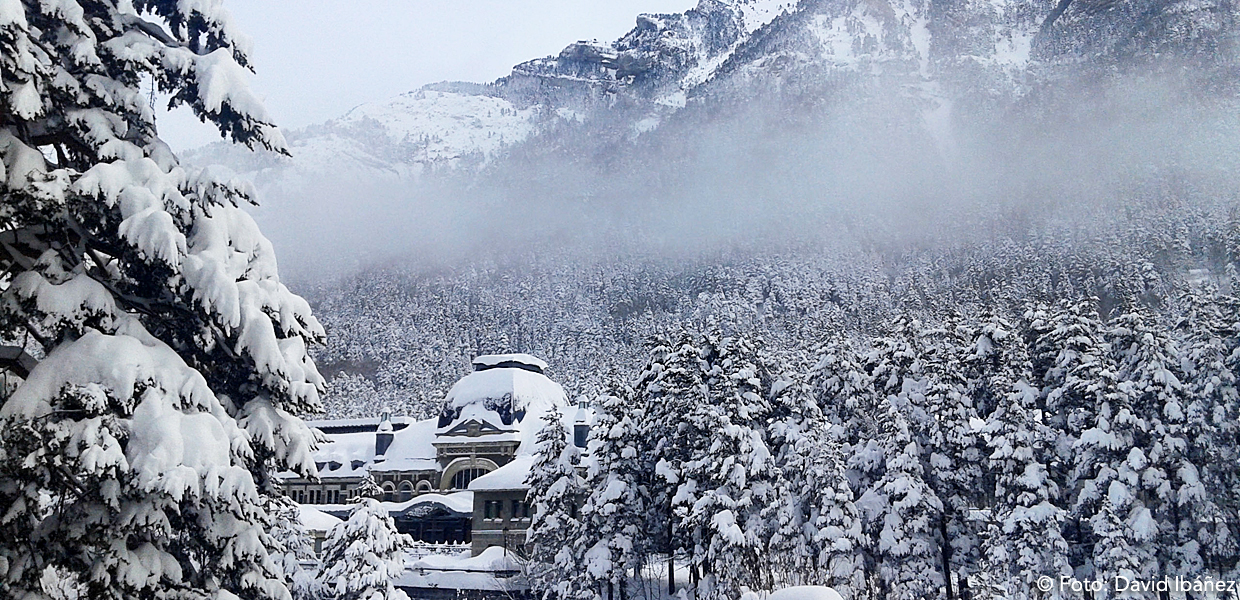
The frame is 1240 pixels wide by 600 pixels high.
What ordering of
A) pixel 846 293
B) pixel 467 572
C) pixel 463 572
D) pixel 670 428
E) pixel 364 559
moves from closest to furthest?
pixel 364 559
pixel 670 428
pixel 467 572
pixel 463 572
pixel 846 293

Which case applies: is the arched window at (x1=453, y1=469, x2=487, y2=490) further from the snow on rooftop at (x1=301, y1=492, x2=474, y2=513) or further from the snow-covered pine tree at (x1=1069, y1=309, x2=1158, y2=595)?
the snow-covered pine tree at (x1=1069, y1=309, x2=1158, y2=595)

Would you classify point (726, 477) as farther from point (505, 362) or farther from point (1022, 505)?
point (505, 362)

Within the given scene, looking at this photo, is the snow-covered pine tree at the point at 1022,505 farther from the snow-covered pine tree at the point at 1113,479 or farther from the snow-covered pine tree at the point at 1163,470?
the snow-covered pine tree at the point at 1163,470

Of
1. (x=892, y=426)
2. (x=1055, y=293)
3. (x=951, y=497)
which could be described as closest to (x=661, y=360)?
(x=892, y=426)

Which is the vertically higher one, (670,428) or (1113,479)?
(670,428)

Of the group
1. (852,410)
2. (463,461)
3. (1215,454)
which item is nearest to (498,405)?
(463,461)

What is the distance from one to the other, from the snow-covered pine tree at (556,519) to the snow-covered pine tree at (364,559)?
6.71 m

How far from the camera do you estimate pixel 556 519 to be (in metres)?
39.1

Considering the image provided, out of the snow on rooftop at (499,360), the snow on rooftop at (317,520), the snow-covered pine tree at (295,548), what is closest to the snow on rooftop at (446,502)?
the snow on rooftop at (317,520)

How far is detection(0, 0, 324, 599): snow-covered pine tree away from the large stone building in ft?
154

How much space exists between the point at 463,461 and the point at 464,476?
116 centimetres

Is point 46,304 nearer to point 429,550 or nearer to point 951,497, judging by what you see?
point 951,497

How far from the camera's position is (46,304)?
8250mm

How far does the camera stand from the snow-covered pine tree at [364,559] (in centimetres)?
3266
